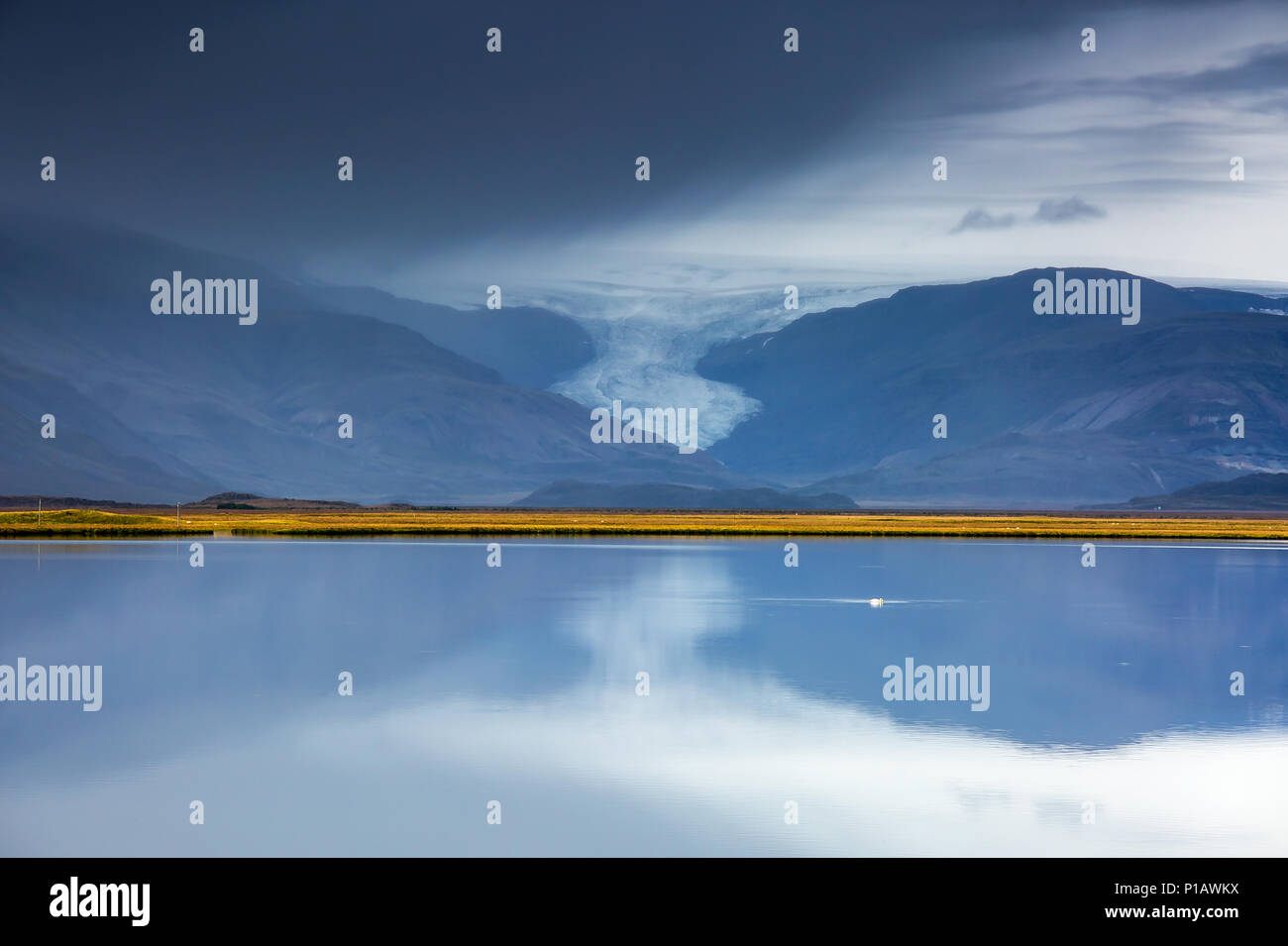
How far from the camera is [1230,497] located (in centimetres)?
19262

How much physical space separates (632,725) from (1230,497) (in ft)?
616

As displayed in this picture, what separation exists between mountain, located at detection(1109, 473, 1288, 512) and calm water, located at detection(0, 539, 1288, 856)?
153 metres

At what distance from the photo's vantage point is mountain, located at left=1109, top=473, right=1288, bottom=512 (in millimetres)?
185125
